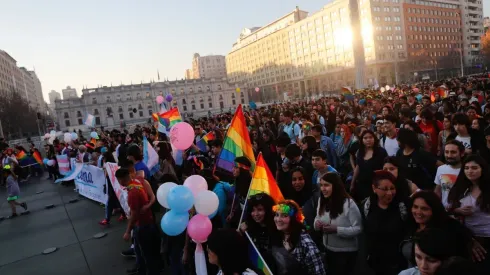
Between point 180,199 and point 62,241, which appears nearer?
point 180,199

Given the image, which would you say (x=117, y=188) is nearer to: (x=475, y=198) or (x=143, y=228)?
(x=143, y=228)

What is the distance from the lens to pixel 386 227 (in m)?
2.96

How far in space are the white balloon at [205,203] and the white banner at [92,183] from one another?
6.93 meters

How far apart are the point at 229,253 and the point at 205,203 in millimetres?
1031

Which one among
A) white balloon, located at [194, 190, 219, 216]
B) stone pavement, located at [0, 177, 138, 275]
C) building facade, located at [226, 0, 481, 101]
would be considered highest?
building facade, located at [226, 0, 481, 101]

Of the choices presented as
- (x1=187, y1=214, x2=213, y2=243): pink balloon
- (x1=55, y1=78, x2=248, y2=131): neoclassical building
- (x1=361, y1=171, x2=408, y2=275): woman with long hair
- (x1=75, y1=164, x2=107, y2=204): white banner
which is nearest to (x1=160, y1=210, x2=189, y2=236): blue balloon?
(x1=187, y1=214, x2=213, y2=243): pink balloon

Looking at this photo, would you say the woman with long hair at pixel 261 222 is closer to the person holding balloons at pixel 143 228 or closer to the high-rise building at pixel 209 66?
the person holding balloons at pixel 143 228

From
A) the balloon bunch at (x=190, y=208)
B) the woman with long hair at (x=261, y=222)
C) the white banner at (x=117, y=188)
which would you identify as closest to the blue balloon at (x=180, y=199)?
the balloon bunch at (x=190, y=208)

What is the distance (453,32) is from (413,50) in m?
19.0

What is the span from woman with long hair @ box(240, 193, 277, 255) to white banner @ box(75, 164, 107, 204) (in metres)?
7.34

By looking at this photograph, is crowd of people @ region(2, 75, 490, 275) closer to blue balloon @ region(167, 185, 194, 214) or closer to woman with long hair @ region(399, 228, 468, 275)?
woman with long hair @ region(399, 228, 468, 275)

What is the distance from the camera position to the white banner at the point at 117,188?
713 cm

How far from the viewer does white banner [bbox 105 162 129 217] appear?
23.4 feet

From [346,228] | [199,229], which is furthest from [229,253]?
[346,228]
